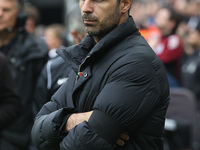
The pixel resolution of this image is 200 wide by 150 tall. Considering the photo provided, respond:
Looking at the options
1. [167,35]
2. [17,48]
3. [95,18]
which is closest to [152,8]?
[167,35]

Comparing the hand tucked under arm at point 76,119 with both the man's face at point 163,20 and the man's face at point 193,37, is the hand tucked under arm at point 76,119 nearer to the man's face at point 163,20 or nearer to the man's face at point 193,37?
the man's face at point 163,20

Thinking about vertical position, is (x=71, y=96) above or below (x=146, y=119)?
above

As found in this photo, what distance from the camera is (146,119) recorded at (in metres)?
2.40

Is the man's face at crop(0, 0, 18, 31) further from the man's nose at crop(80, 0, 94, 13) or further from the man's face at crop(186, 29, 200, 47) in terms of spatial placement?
the man's face at crop(186, 29, 200, 47)

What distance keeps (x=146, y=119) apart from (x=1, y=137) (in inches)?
99.6

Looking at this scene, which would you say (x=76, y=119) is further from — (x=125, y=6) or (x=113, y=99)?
(x=125, y=6)

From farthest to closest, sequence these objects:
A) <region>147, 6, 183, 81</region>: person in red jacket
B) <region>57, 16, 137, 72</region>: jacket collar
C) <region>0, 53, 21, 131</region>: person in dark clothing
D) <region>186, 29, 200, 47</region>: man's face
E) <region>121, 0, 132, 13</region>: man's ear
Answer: <region>186, 29, 200, 47</region>: man's face
<region>147, 6, 183, 81</region>: person in red jacket
<region>0, 53, 21, 131</region>: person in dark clothing
<region>121, 0, 132, 13</region>: man's ear
<region>57, 16, 137, 72</region>: jacket collar

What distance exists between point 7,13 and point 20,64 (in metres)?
0.62

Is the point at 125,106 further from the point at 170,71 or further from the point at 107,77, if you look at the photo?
the point at 170,71

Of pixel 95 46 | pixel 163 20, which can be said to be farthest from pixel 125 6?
pixel 163 20

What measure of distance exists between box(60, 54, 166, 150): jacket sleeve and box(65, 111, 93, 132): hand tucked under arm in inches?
2.3

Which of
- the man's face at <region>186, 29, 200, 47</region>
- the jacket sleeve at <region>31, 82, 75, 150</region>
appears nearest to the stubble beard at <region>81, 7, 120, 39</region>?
the jacket sleeve at <region>31, 82, 75, 150</region>

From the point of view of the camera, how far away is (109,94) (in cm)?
233

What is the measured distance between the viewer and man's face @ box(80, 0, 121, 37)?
2.55 metres
